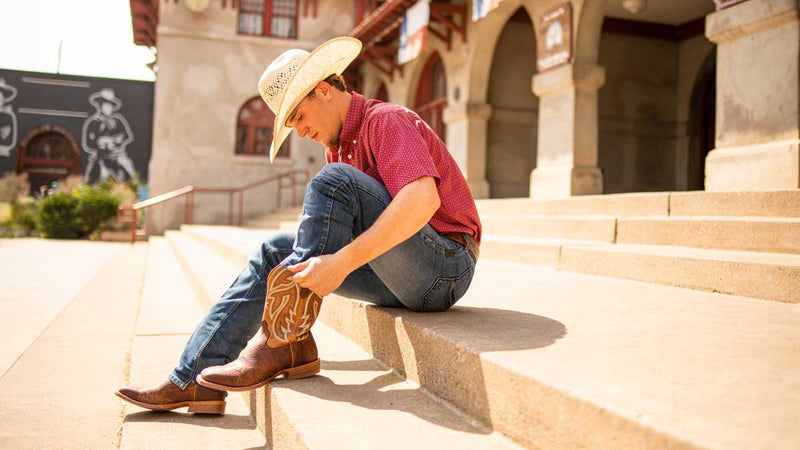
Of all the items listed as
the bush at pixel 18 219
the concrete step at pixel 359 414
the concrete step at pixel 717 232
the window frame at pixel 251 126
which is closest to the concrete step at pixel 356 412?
the concrete step at pixel 359 414

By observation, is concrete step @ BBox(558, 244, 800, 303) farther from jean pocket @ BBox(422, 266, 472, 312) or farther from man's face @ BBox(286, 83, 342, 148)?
man's face @ BBox(286, 83, 342, 148)

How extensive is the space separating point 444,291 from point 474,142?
24.6 feet

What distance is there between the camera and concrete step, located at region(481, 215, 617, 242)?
451 cm

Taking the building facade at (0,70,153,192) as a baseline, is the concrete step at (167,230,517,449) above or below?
below

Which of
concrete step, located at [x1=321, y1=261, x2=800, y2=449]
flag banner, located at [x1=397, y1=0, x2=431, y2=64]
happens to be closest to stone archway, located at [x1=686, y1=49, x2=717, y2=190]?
flag banner, located at [x1=397, y1=0, x2=431, y2=64]

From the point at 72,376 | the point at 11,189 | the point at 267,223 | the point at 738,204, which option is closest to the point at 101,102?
the point at 11,189

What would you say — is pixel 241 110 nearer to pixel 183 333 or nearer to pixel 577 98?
pixel 577 98

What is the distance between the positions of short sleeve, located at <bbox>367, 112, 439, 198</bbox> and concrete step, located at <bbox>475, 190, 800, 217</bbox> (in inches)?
100

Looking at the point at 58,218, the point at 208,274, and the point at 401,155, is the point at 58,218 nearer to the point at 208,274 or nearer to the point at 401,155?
the point at 208,274

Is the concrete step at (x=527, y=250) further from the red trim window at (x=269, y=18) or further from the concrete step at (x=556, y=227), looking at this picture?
the red trim window at (x=269, y=18)

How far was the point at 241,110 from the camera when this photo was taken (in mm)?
15945

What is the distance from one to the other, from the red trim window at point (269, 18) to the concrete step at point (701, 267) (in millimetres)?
13877

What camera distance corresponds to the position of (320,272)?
1850mm

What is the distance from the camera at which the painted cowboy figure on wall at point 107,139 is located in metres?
26.5
